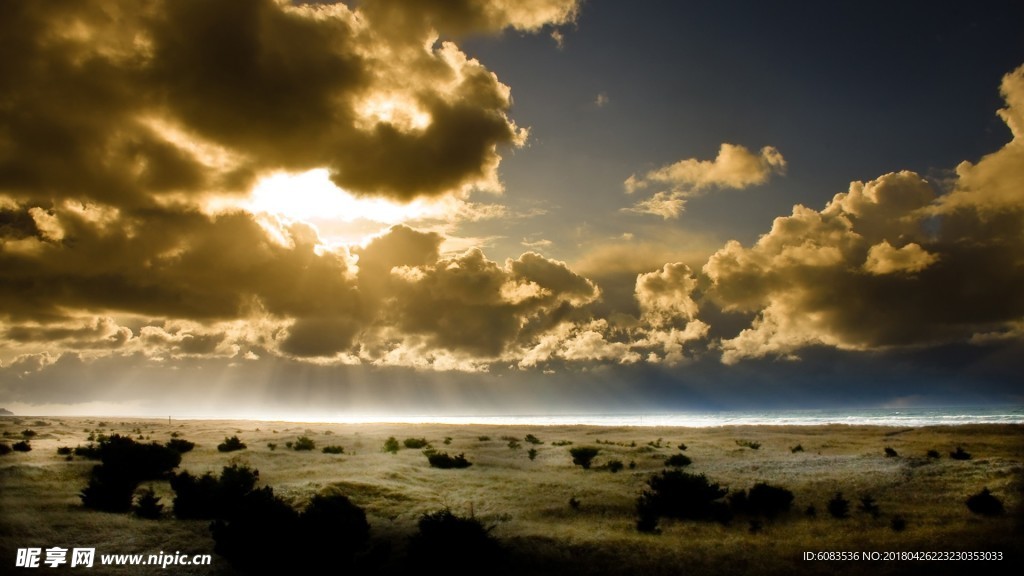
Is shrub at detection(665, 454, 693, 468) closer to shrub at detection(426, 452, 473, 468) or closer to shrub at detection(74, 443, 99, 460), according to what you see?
shrub at detection(426, 452, 473, 468)

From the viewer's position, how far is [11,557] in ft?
38.9

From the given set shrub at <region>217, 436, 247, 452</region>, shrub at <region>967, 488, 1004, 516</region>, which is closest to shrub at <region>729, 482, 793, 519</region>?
shrub at <region>967, 488, 1004, 516</region>

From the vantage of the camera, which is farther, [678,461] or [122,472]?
[678,461]

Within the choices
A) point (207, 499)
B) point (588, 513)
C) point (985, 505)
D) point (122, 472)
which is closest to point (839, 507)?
point (985, 505)

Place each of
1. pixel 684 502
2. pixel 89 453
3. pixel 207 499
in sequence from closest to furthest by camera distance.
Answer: pixel 207 499
pixel 684 502
pixel 89 453

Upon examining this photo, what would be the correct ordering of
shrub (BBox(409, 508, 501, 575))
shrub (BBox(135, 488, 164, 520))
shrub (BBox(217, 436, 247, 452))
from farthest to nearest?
shrub (BBox(217, 436, 247, 452)) < shrub (BBox(135, 488, 164, 520)) < shrub (BBox(409, 508, 501, 575))

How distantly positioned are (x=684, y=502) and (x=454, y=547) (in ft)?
26.4

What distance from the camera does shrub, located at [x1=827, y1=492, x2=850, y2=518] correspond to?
1556cm

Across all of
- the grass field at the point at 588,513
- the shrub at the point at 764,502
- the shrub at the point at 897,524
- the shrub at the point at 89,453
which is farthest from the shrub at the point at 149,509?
the shrub at the point at 897,524

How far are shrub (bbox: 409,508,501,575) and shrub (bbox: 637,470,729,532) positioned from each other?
560 centimetres

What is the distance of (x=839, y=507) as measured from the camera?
15.7 m

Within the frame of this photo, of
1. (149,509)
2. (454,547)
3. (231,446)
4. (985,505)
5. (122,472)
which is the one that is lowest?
(231,446)

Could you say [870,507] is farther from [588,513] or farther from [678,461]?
[678,461]

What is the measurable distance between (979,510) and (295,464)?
26.5 meters
